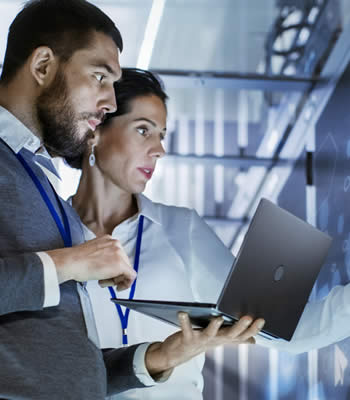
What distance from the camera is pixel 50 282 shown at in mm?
1279

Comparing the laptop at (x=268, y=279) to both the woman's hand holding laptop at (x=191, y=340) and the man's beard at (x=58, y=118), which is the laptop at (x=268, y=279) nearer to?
the woman's hand holding laptop at (x=191, y=340)

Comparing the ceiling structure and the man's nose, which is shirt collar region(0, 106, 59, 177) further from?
the ceiling structure

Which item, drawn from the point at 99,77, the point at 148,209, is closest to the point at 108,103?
the point at 99,77

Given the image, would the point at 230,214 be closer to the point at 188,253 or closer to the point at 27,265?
the point at 188,253

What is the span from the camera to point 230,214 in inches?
199

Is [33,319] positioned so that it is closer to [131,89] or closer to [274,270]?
[274,270]

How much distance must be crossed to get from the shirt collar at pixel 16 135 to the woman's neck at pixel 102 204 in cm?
76

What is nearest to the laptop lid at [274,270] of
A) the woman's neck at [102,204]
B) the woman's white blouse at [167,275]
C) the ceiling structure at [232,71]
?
the woman's white blouse at [167,275]

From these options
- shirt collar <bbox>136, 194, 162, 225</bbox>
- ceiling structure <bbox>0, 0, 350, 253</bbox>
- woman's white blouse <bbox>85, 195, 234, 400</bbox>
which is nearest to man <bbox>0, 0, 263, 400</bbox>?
woman's white blouse <bbox>85, 195, 234, 400</bbox>

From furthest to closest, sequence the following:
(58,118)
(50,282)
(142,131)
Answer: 1. (142,131)
2. (58,118)
3. (50,282)

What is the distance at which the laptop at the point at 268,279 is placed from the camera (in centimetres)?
152

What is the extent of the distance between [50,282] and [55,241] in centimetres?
15

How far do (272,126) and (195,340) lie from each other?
242 centimetres

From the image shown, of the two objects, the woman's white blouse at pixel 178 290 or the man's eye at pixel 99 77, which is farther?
the woman's white blouse at pixel 178 290
